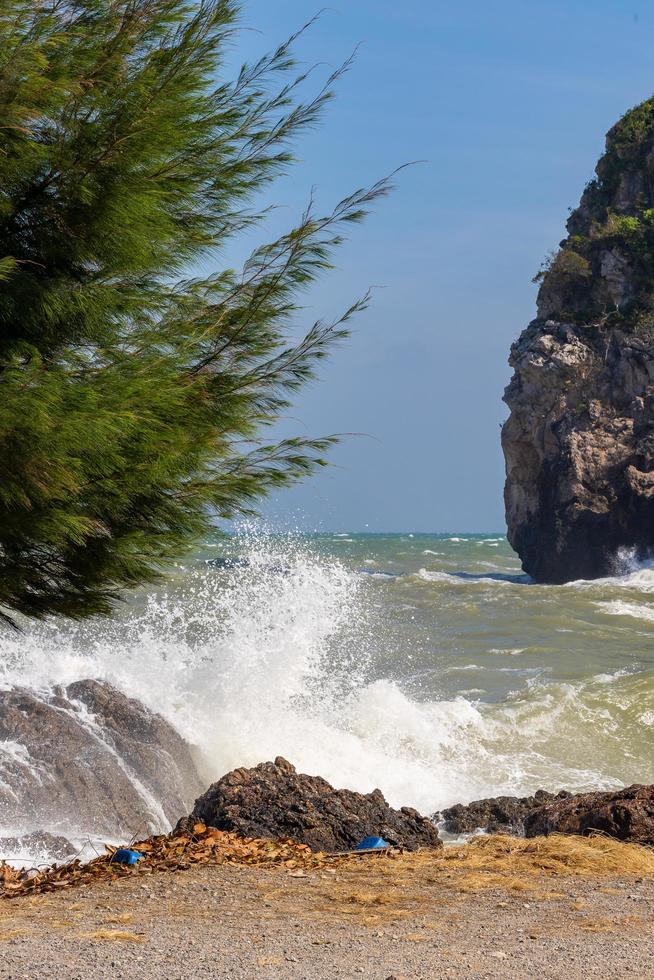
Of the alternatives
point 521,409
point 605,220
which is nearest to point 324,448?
point 521,409

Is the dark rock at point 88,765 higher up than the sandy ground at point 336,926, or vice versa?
the sandy ground at point 336,926

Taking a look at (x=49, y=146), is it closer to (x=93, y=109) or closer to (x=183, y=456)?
Result: (x=93, y=109)

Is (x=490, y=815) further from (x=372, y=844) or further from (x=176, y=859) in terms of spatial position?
(x=176, y=859)

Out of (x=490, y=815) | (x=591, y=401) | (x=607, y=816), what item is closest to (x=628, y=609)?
(x=591, y=401)

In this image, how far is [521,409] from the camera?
43844mm

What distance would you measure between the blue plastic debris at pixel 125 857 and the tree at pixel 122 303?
4.60 ft

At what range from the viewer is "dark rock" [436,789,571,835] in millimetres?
8562

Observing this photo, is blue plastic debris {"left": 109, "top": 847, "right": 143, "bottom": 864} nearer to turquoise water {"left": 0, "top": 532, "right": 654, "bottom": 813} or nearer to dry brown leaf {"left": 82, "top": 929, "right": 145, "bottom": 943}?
dry brown leaf {"left": 82, "top": 929, "right": 145, "bottom": 943}

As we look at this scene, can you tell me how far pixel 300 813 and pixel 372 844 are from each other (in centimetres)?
55

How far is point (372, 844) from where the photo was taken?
6297 millimetres

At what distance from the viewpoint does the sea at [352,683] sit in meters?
10.6

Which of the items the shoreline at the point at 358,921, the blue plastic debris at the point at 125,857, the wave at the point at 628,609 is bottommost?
the wave at the point at 628,609

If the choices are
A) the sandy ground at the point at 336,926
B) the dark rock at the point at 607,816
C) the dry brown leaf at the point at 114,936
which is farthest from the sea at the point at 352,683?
the dark rock at the point at 607,816

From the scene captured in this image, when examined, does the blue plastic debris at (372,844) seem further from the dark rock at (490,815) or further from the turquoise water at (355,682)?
the dark rock at (490,815)
